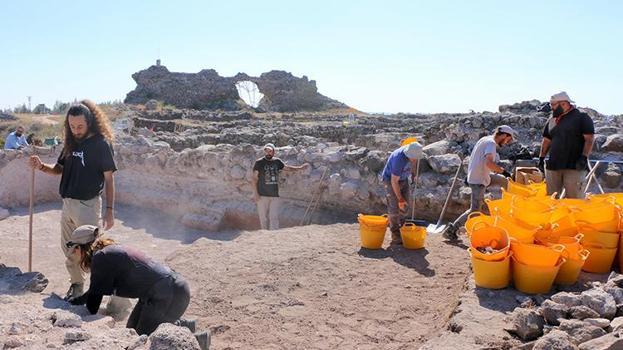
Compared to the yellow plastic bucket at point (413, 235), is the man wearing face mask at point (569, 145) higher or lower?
higher

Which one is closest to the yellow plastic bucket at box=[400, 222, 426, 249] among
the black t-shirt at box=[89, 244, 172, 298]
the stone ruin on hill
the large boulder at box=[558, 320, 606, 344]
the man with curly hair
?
the large boulder at box=[558, 320, 606, 344]

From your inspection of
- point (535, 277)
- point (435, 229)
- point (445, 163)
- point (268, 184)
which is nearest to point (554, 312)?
point (535, 277)

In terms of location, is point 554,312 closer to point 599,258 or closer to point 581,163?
point 599,258

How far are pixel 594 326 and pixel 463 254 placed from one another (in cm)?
315

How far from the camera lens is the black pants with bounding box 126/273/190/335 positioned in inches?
149

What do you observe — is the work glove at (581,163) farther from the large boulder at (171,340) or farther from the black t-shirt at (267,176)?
the large boulder at (171,340)

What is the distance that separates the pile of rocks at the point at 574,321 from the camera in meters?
2.74

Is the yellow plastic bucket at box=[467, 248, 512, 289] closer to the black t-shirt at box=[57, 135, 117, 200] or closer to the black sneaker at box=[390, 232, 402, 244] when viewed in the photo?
the black sneaker at box=[390, 232, 402, 244]

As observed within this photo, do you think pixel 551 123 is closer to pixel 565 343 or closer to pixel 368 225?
pixel 368 225

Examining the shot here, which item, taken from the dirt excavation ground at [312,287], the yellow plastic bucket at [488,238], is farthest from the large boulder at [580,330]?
the yellow plastic bucket at [488,238]

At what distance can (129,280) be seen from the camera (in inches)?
147

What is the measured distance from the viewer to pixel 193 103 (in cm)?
3334

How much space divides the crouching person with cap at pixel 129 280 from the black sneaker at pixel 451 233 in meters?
3.82

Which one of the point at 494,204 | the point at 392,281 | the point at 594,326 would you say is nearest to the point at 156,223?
the point at 392,281
